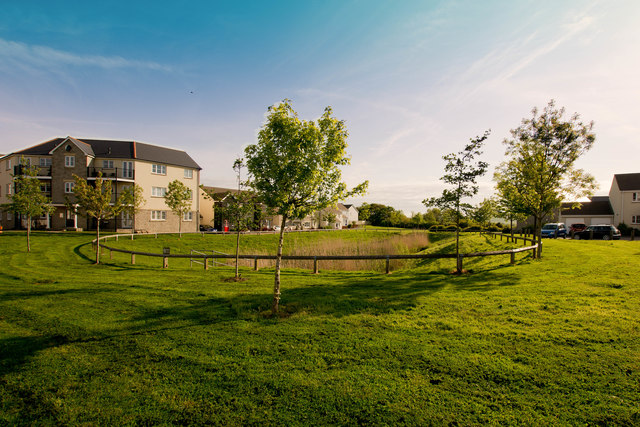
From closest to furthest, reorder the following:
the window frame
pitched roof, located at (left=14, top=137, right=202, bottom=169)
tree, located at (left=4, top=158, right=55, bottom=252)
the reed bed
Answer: the reed bed → tree, located at (left=4, top=158, right=55, bottom=252) → pitched roof, located at (left=14, top=137, right=202, bottom=169) → the window frame

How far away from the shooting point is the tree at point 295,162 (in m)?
8.66

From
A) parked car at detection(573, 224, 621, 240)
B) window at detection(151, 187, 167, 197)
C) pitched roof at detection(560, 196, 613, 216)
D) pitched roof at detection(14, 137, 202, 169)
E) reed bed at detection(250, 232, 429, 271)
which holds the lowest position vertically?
reed bed at detection(250, 232, 429, 271)

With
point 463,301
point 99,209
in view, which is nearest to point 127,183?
point 99,209

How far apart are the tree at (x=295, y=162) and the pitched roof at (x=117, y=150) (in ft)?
149

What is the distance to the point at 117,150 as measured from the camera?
46969 mm

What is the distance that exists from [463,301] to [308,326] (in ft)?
17.2

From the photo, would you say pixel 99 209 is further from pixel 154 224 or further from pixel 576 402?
pixel 154 224

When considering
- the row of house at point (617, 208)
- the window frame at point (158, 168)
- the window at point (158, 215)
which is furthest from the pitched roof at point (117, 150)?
the row of house at point (617, 208)

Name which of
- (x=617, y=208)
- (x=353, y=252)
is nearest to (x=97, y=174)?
(x=353, y=252)

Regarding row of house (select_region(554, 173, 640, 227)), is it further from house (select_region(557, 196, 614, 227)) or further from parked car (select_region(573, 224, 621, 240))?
parked car (select_region(573, 224, 621, 240))

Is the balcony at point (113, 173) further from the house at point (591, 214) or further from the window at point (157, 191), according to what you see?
the house at point (591, 214)

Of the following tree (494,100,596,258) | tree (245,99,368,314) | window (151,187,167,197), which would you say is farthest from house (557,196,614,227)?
window (151,187,167,197)

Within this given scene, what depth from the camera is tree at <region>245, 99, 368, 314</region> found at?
866 cm

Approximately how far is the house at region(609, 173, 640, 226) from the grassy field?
165 feet
